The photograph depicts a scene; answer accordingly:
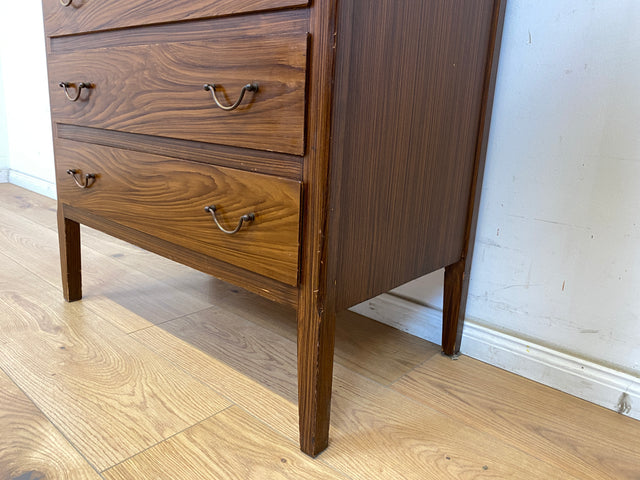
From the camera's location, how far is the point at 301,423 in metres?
0.75

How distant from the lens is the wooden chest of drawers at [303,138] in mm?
644

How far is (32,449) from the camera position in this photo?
2.41 ft

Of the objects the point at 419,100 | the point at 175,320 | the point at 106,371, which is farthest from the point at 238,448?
the point at 419,100

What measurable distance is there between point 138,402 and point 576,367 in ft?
2.66

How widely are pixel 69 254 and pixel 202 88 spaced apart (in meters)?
0.71

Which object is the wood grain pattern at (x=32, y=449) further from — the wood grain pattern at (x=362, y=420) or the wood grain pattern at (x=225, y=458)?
the wood grain pattern at (x=362, y=420)

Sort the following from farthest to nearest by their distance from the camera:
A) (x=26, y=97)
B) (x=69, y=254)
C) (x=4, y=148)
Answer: (x=4, y=148) → (x=26, y=97) → (x=69, y=254)

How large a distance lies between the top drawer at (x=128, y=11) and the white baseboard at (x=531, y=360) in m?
0.75

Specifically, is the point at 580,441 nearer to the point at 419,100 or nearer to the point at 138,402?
the point at 419,100

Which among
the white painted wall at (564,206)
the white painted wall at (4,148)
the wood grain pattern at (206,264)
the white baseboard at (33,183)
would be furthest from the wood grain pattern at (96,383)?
the white painted wall at (4,148)

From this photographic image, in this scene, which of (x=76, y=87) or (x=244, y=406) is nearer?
(x=244, y=406)

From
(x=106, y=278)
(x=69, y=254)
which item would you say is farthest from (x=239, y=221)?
(x=106, y=278)

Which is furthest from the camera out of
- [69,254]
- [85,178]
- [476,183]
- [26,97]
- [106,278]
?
[26,97]

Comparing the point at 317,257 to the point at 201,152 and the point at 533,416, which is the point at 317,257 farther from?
the point at 533,416
